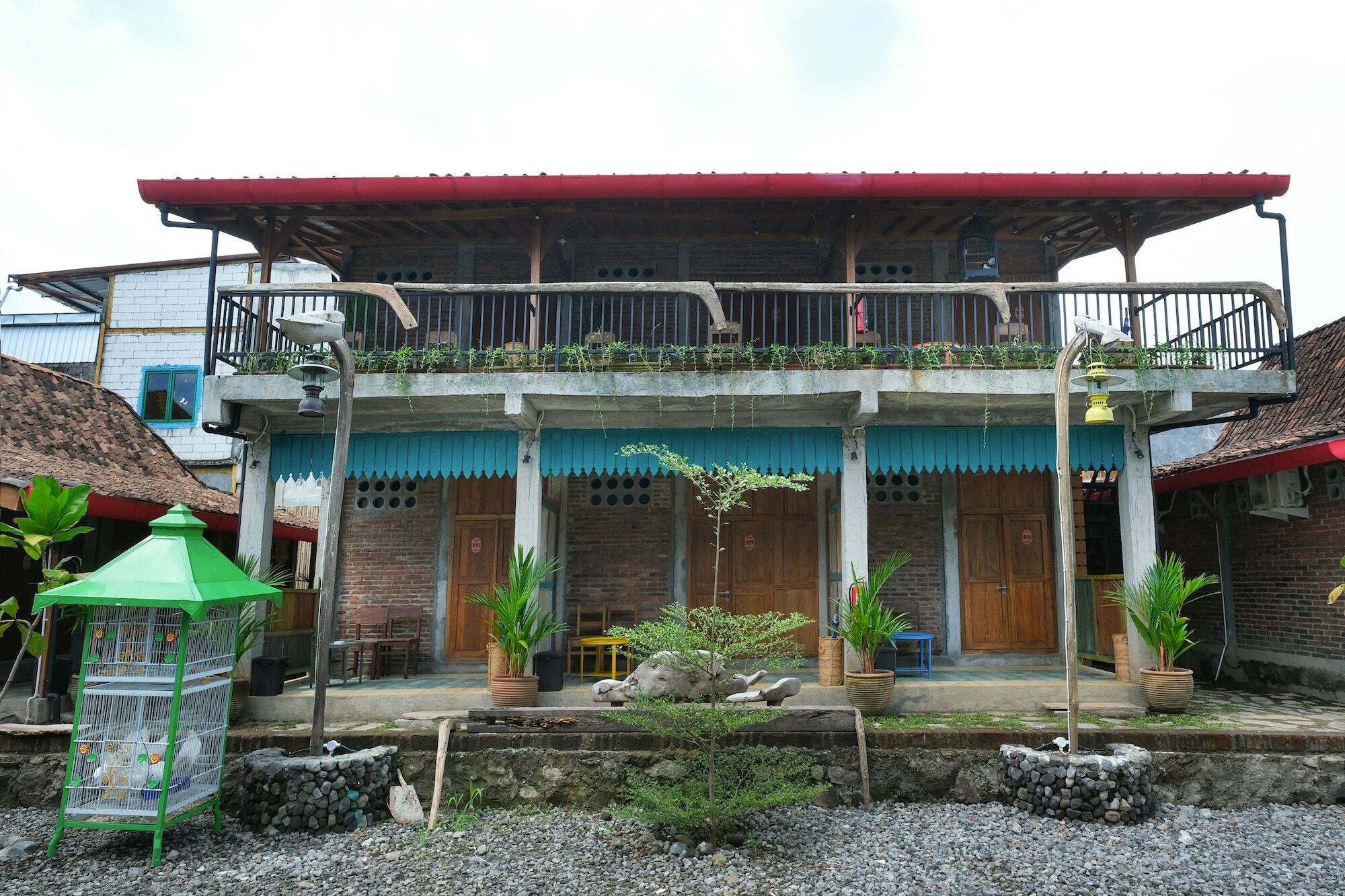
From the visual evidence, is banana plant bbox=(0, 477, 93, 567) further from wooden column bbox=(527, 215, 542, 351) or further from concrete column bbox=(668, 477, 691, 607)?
concrete column bbox=(668, 477, 691, 607)

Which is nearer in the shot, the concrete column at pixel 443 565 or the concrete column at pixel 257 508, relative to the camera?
the concrete column at pixel 257 508

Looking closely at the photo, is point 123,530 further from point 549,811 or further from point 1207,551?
point 1207,551

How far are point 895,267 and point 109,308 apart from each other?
1437 cm

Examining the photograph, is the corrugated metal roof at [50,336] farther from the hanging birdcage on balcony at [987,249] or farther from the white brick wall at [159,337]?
the hanging birdcage on balcony at [987,249]

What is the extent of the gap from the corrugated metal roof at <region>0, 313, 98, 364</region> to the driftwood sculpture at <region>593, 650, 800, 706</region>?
45.9ft

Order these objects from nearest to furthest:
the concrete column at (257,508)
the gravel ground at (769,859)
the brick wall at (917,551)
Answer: the gravel ground at (769,859) → the concrete column at (257,508) → the brick wall at (917,551)

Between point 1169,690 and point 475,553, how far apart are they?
7.66 metres

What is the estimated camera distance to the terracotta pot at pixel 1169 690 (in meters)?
7.79

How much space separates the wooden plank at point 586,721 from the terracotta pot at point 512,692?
34.3 inches

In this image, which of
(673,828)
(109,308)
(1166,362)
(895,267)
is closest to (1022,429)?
(1166,362)

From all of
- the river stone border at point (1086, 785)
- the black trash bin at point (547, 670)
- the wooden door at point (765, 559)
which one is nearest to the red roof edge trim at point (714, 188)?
the wooden door at point (765, 559)

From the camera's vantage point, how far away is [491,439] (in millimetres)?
8922

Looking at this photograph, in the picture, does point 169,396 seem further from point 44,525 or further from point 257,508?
point 44,525

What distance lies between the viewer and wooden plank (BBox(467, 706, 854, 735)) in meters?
6.89
